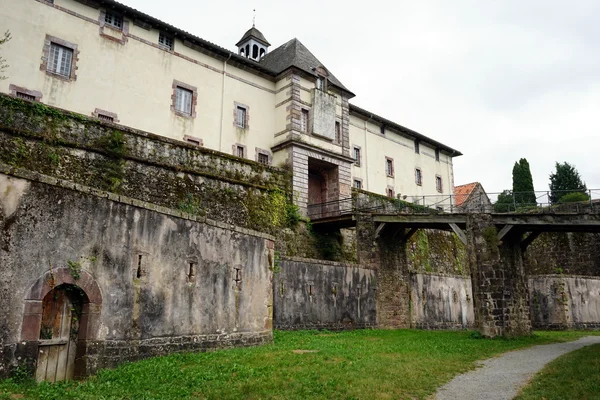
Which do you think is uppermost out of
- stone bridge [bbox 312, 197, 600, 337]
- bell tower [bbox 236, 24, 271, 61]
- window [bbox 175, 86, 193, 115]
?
bell tower [bbox 236, 24, 271, 61]

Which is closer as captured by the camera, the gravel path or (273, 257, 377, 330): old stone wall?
the gravel path

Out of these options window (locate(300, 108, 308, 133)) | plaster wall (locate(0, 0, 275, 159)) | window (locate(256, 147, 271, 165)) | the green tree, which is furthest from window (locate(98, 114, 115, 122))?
the green tree

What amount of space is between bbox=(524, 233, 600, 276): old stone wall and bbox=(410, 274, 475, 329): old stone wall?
10.0m

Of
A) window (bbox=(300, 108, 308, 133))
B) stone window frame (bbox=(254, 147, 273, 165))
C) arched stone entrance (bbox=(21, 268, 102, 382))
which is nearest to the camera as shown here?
arched stone entrance (bbox=(21, 268, 102, 382))

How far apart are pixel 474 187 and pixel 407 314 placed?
2435 cm

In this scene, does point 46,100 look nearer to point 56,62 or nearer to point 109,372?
point 56,62

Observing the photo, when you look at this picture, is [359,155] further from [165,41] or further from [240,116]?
[165,41]

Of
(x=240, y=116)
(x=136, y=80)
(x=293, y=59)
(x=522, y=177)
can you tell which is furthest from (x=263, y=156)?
(x=522, y=177)

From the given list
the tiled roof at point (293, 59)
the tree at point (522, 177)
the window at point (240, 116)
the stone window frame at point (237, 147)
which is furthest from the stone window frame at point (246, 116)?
the tree at point (522, 177)

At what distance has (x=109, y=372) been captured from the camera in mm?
7613

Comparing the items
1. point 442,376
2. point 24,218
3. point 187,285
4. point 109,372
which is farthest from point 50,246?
point 442,376

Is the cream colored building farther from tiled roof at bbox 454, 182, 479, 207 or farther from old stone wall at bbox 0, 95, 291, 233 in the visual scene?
tiled roof at bbox 454, 182, 479, 207

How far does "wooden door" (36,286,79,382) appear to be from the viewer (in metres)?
7.10

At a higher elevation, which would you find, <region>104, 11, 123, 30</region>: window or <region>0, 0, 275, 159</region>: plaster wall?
<region>104, 11, 123, 30</region>: window
